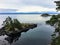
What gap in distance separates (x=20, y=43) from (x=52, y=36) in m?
0.60

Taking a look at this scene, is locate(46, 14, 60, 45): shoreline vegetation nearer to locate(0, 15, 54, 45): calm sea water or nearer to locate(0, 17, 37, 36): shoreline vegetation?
locate(0, 15, 54, 45): calm sea water

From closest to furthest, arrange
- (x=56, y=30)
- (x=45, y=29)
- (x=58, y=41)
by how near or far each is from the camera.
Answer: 1. (x=58, y=41)
2. (x=56, y=30)
3. (x=45, y=29)

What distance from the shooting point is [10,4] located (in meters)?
2.72

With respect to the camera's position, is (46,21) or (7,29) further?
(7,29)

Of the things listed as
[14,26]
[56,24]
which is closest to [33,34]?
[14,26]

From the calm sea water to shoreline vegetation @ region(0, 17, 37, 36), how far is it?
0.21 feet

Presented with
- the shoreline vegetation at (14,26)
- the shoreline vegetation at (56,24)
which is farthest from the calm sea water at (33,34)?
the shoreline vegetation at (56,24)

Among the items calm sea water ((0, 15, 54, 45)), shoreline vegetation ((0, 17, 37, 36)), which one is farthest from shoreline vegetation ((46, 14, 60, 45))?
shoreline vegetation ((0, 17, 37, 36))

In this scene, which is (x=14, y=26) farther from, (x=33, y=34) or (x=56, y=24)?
(x=56, y=24)

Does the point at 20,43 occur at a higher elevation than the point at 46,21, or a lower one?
lower

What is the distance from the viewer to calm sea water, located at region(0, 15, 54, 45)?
8.54 ft

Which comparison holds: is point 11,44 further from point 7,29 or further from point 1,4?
point 1,4

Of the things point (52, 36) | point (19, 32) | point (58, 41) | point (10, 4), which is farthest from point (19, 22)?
point (58, 41)

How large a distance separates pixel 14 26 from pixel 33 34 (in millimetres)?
375
